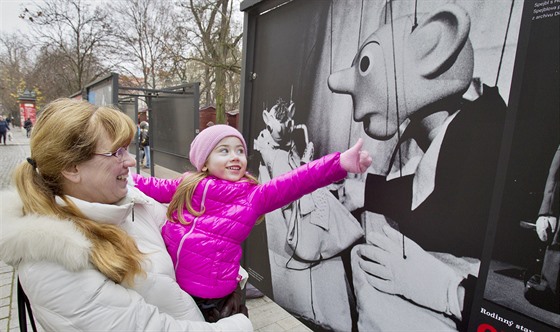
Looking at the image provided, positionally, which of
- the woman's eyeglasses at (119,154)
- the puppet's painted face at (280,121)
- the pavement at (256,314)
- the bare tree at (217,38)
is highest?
the bare tree at (217,38)

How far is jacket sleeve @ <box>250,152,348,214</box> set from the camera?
4.77 feet

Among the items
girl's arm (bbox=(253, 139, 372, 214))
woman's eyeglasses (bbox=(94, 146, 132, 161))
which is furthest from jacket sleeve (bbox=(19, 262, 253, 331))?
girl's arm (bbox=(253, 139, 372, 214))

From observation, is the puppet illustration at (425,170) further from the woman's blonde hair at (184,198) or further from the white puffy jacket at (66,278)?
the white puffy jacket at (66,278)

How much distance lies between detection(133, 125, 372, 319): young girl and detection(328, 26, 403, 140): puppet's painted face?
243 millimetres

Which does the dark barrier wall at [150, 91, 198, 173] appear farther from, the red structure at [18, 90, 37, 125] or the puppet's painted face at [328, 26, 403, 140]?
the red structure at [18, 90, 37, 125]

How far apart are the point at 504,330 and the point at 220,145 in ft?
4.57

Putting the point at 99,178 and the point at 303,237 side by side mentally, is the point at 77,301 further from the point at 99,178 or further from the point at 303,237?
the point at 303,237

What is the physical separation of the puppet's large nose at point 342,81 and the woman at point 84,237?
1.05 m

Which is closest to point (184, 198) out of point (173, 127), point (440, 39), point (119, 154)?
point (119, 154)

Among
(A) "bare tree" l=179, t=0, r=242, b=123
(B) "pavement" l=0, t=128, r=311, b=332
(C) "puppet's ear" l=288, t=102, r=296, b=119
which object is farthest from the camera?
(A) "bare tree" l=179, t=0, r=242, b=123

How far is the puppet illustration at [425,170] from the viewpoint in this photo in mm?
1229

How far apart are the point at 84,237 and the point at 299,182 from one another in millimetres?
863

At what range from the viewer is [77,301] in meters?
0.93

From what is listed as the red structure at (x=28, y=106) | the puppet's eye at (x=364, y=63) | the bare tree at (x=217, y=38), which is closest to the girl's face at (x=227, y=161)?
the puppet's eye at (x=364, y=63)
